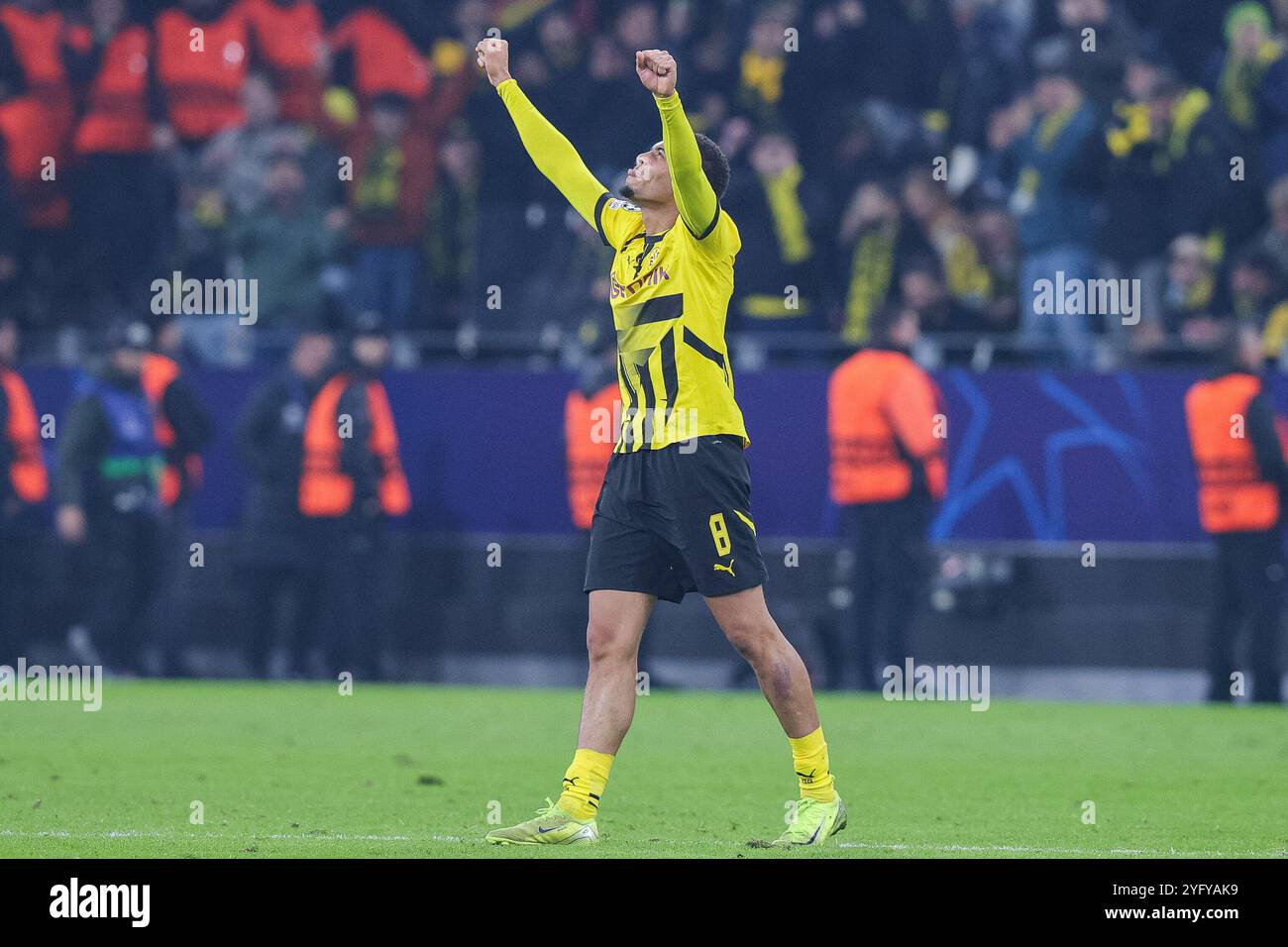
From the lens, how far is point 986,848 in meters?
7.30

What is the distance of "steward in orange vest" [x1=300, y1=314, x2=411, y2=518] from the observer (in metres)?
14.9

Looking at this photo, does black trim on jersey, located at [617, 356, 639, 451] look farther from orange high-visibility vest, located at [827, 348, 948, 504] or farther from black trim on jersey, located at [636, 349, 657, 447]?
A: orange high-visibility vest, located at [827, 348, 948, 504]

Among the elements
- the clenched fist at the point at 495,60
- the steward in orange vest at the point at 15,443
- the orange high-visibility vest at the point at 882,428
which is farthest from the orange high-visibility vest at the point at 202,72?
the clenched fist at the point at 495,60

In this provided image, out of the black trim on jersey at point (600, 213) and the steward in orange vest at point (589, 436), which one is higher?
the black trim on jersey at point (600, 213)

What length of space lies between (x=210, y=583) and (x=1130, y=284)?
6758 mm

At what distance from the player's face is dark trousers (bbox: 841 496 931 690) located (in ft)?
23.5

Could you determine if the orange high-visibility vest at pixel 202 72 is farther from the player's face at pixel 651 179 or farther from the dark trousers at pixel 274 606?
the player's face at pixel 651 179

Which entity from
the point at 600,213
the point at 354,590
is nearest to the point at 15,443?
the point at 354,590

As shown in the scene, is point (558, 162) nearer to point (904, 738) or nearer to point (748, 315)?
point (904, 738)

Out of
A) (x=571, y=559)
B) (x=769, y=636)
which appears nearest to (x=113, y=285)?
(x=571, y=559)

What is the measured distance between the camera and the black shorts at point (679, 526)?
7.04 meters

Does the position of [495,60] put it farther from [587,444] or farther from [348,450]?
[348,450]

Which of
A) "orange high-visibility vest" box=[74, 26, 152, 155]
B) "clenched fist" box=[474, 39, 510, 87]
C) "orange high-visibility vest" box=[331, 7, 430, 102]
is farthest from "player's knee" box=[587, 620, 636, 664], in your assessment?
"orange high-visibility vest" box=[74, 26, 152, 155]

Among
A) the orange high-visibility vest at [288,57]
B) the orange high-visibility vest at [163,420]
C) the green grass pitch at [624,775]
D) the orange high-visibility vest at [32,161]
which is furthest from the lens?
the orange high-visibility vest at [288,57]
